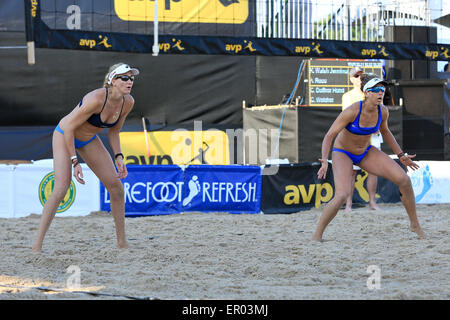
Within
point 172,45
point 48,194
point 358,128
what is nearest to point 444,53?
point 172,45

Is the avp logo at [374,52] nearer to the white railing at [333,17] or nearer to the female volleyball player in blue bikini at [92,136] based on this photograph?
the white railing at [333,17]

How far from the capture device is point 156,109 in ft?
41.3

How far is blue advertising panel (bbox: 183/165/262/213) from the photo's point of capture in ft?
28.8

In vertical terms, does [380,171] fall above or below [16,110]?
below

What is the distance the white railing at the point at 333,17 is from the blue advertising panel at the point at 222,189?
4.66m

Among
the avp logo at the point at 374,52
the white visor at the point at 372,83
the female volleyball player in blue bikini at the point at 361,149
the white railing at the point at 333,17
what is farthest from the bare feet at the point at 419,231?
the white railing at the point at 333,17

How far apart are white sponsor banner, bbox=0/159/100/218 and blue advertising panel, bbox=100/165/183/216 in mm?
292

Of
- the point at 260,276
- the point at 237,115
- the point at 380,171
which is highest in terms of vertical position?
the point at 237,115

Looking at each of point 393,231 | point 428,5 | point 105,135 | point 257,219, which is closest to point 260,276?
point 393,231

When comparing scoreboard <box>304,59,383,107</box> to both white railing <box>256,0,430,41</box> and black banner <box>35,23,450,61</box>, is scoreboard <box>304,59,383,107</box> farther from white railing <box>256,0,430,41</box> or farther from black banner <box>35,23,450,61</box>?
black banner <box>35,23,450,61</box>
